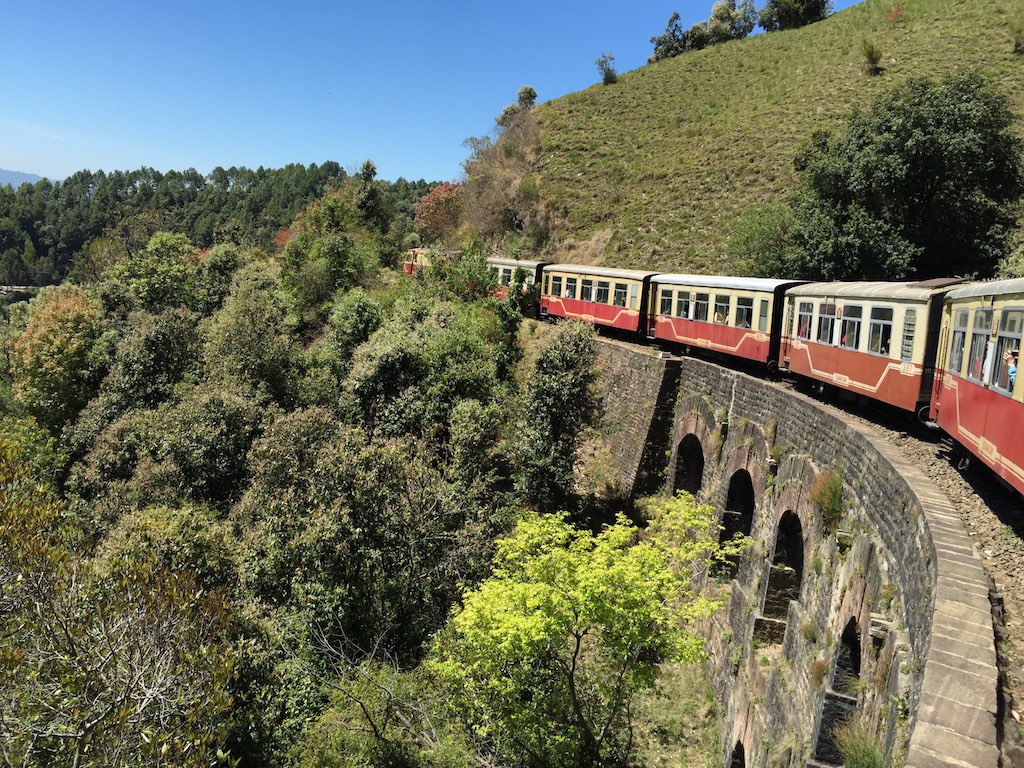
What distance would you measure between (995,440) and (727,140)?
3983 centimetres

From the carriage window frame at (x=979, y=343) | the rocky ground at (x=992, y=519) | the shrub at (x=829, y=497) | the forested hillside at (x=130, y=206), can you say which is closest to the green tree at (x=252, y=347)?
the shrub at (x=829, y=497)

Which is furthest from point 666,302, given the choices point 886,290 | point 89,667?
point 89,667

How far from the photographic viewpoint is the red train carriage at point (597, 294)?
21359 millimetres

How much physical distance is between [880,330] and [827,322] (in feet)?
6.08

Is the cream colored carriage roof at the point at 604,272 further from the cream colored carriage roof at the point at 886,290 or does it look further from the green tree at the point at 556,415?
the cream colored carriage roof at the point at 886,290

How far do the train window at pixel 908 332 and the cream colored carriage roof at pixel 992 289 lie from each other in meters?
0.95

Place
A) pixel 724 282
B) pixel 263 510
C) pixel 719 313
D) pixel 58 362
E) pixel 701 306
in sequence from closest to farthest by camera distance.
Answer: pixel 263 510
pixel 724 282
pixel 719 313
pixel 701 306
pixel 58 362

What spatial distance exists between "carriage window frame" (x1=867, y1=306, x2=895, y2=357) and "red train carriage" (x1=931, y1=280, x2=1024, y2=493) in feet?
3.90

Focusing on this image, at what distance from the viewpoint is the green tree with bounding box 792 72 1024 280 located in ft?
60.8

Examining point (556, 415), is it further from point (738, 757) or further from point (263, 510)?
point (738, 757)

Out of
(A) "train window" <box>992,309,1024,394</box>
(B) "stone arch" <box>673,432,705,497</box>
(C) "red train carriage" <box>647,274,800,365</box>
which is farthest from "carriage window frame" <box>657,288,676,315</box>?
(A) "train window" <box>992,309,1024,394</box>

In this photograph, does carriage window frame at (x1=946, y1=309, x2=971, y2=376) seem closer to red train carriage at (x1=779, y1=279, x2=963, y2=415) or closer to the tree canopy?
red train carriage at (x1=779, y1=279, x2=963, y2=415)

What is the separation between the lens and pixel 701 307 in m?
18.3

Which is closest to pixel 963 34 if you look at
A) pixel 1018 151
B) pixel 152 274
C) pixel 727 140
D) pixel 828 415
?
pixel 727 140
